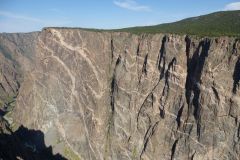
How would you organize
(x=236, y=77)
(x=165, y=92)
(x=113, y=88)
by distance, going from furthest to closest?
(x=113, y=88)
(x=165, y=92)
(x=236, y=77)

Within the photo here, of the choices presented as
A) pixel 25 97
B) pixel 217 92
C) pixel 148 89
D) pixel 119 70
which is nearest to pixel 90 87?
pixel 119 70

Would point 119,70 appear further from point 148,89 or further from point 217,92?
point 217,92

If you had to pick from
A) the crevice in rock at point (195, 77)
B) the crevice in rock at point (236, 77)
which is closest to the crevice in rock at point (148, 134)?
the crevice in rock at point (195, 77)

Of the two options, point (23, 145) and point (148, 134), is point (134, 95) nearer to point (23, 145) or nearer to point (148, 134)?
point (148, 134)

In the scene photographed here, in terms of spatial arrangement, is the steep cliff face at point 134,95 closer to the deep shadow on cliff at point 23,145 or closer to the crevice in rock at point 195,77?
the crevice in rock at point 195,77

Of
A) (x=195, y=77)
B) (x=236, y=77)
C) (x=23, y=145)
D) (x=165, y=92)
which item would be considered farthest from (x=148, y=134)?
(x=23, y=145)

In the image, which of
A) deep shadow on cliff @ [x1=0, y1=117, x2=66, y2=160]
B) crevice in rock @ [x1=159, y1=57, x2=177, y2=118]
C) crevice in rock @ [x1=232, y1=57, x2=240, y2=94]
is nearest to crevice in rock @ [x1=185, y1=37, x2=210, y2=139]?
crevice in rock @ [x1=159, y1=57, x2=177, y2=118]
